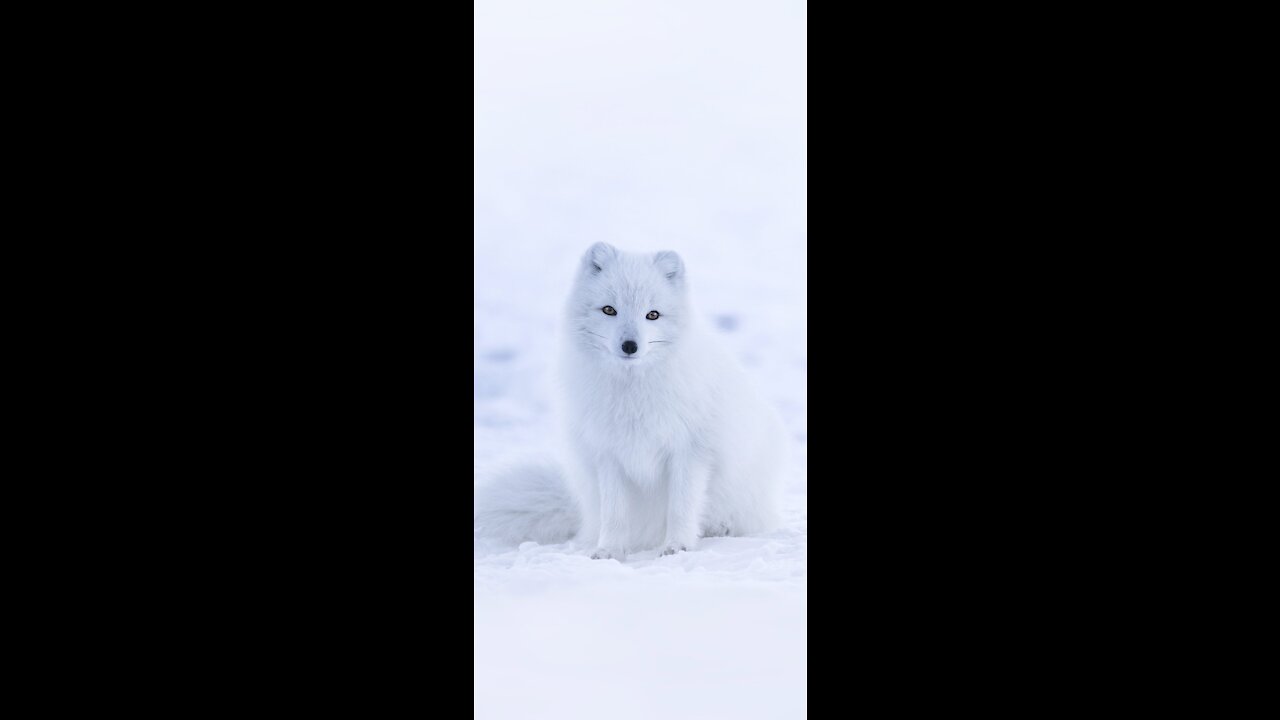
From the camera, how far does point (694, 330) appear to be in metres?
2.89

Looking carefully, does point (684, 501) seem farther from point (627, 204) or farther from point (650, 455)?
point (627, 204)

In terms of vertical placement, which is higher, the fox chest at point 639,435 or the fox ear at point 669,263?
the fox ear at point 669,263

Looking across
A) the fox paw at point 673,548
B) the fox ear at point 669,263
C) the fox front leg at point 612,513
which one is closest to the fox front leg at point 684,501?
the fox paw at point 673,548

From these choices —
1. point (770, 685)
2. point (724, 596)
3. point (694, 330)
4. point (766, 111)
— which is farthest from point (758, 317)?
point (770, 685)

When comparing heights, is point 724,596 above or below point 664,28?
below

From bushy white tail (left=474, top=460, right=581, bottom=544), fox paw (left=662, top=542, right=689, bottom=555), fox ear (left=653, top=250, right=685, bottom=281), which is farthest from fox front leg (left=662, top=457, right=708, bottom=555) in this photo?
fox ear (left=653, top=250, right=685, bottom=281)

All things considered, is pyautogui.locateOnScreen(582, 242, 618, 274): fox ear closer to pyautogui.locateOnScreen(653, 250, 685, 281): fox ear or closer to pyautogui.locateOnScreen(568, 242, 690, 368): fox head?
pyautogui.locateOnScreen(568, 242, 690, 368): fox head

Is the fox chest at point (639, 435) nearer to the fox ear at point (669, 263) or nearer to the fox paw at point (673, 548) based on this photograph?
the fox paw at point (673, 548)

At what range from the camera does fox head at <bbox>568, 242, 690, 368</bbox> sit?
279 centimetres

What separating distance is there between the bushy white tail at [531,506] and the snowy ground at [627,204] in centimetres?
6

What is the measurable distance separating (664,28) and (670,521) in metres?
1.39

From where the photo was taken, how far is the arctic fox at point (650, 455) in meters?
2.88

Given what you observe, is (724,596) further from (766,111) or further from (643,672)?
(766,111)

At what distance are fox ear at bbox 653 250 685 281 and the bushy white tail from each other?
2.17 ft
